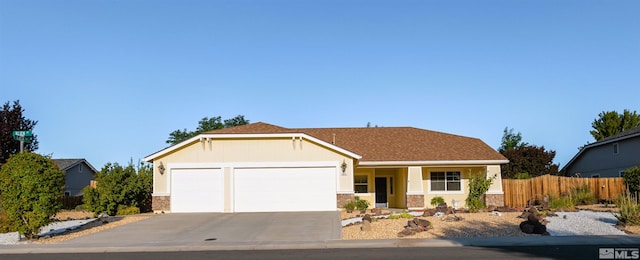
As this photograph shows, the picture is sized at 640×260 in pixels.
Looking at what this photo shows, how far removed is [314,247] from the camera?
16359mm

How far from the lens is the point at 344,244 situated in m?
16.4

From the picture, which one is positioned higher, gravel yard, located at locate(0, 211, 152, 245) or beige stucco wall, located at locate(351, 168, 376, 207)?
beige stucco wall, located at locate(351, 168, 376, 207)

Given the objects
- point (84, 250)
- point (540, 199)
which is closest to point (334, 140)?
point (540, 199)

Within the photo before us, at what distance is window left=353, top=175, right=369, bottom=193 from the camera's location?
104 feet

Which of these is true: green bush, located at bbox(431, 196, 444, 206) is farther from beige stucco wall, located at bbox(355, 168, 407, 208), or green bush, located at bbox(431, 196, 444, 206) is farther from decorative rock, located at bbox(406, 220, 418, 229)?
decorative rock, located at bbox(406, 220, 418, 229)

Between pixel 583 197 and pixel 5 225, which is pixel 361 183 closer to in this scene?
pixel 583 197

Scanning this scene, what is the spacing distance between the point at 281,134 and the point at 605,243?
1540 cm

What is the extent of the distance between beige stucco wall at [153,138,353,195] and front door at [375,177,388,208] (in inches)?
225

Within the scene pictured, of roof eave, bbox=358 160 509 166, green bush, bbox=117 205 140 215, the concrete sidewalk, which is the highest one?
roof eave, bbox=358 160 509 166

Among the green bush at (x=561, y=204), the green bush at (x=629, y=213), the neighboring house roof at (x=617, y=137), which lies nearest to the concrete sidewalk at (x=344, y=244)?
the green bush at (x=629, y=213)

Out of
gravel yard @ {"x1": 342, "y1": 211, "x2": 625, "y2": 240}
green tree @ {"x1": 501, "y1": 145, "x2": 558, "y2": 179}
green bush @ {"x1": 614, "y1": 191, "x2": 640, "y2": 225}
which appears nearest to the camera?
gravel yard @ {"x1": 342, "y1": 211, "x2": 625, "y2": 240}

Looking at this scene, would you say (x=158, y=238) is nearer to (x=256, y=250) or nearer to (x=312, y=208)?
(x=256, y=250)

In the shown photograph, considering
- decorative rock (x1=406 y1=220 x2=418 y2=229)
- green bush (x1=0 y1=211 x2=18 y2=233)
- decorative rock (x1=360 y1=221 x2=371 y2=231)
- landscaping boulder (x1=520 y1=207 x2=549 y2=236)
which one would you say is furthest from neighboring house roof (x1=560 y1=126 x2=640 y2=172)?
green bush (x1=0 y1=211 x2=18 y2=233)

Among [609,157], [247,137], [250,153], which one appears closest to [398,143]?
[250,153]
